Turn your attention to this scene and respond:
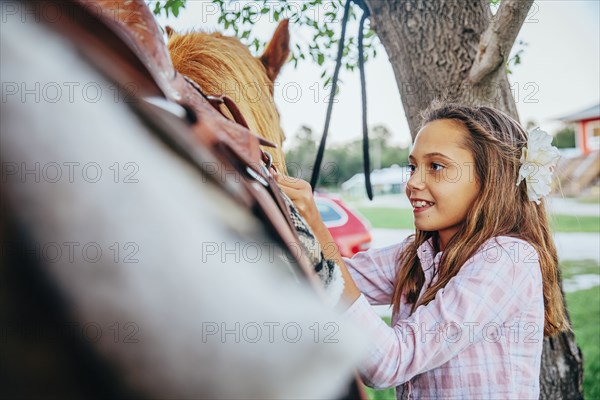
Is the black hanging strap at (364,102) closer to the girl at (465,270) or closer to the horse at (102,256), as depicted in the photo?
the girl at (465,270)

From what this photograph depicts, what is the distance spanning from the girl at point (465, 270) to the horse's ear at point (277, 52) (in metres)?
0.47

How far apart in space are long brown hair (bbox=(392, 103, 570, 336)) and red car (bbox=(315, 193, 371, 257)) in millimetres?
4136

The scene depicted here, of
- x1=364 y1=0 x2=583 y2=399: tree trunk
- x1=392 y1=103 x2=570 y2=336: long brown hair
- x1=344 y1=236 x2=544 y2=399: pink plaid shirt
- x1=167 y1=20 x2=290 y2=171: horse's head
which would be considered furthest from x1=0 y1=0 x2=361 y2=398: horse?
x1=364 y1=0 x2=583 y2=399: tree trunk

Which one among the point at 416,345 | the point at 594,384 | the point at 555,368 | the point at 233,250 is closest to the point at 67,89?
the point at 233,250

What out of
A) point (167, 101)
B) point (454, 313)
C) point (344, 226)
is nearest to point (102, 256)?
point (167, 101)

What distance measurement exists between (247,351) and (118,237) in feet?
0.49

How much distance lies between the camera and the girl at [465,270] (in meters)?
1.05

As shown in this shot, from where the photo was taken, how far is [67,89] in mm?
427

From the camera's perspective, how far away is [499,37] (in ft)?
5.38

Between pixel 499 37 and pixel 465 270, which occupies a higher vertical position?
pixel 499 37

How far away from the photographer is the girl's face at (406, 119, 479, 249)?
1.32m

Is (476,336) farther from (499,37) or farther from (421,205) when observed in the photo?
(499,37)

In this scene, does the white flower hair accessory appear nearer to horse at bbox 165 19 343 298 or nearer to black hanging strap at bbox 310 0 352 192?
black hanging strap at bbox 310 0 352 192

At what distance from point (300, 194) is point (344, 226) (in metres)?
4.98
